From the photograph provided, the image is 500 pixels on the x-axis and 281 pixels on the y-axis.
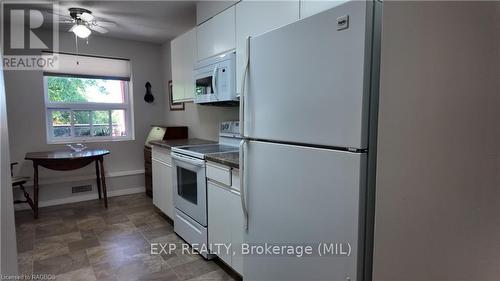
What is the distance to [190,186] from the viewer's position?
251cm

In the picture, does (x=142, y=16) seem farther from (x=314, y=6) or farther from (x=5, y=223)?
(x=5, y=223)

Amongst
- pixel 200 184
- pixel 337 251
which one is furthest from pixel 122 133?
pixel 337 251

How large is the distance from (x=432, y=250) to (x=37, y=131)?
446 cm

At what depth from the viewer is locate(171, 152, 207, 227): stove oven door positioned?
2.27 meters

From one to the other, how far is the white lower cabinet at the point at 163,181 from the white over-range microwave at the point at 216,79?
77 centimetres

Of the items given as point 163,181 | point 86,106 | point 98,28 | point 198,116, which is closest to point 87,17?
point 98,28

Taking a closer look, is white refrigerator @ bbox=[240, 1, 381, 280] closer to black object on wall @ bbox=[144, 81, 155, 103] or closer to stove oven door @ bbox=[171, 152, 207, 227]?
stove oven door @ bbox=[171, 152, 207, 227]

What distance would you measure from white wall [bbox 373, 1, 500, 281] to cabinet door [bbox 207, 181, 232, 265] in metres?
1.22

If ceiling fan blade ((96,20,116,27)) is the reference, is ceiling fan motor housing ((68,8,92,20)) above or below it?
below

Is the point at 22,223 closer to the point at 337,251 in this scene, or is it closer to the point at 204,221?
the point at 204,221

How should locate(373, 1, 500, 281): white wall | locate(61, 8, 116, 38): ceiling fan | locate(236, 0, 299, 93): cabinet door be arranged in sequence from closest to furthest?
locate(373, 1, 500, 281): white wall < locate(236, 0, 299, 93): cabinet door < locate(61, 8, 116, 38): ceiling fan

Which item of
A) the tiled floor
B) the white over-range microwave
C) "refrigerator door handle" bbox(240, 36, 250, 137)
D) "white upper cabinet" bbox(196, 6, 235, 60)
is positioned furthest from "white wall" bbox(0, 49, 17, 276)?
"white upper cabinet" bbox(196, 6, 235, 60)

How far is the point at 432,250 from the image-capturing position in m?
0.81

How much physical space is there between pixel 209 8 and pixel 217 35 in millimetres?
369
